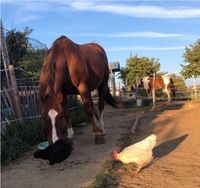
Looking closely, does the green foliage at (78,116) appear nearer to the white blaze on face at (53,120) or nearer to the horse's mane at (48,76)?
the horse's mane at (48,76)

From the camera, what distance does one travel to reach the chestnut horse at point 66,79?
6.60 meters

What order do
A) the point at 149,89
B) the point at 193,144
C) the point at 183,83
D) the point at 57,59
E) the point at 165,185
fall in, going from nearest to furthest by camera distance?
the point at 165,185 < the point at 57,59 < the point at 193,144 < the point at 149,89 < the point at 183,83

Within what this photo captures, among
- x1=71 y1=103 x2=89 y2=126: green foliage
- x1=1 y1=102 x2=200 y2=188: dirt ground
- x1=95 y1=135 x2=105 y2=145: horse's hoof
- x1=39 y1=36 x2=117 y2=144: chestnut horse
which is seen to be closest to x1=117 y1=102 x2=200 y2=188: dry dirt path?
x1=1 y1=102 x2=200 y2=188: dirt ground

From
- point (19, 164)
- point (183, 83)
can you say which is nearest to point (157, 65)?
point (183, 83)

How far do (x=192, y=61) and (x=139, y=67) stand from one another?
6204 millimetres

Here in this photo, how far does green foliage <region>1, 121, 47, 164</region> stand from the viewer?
757 centimetres

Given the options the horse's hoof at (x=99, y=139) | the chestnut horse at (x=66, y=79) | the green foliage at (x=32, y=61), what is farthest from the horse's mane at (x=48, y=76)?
the green foliage at (x=32, y=61)

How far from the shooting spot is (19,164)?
725cm

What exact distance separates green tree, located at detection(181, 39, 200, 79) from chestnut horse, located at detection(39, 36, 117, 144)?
1614 cm

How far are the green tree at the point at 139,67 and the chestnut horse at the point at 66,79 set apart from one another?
21032mm

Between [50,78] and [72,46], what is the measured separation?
130 centimetres

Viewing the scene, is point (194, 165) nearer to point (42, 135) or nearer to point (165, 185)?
point (165, 185)

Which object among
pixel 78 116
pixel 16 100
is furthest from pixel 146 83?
pixel 16 100

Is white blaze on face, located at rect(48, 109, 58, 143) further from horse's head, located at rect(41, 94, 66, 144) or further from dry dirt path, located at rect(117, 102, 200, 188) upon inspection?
dry dirt path, located at rect(117, 102, 200, 188)
